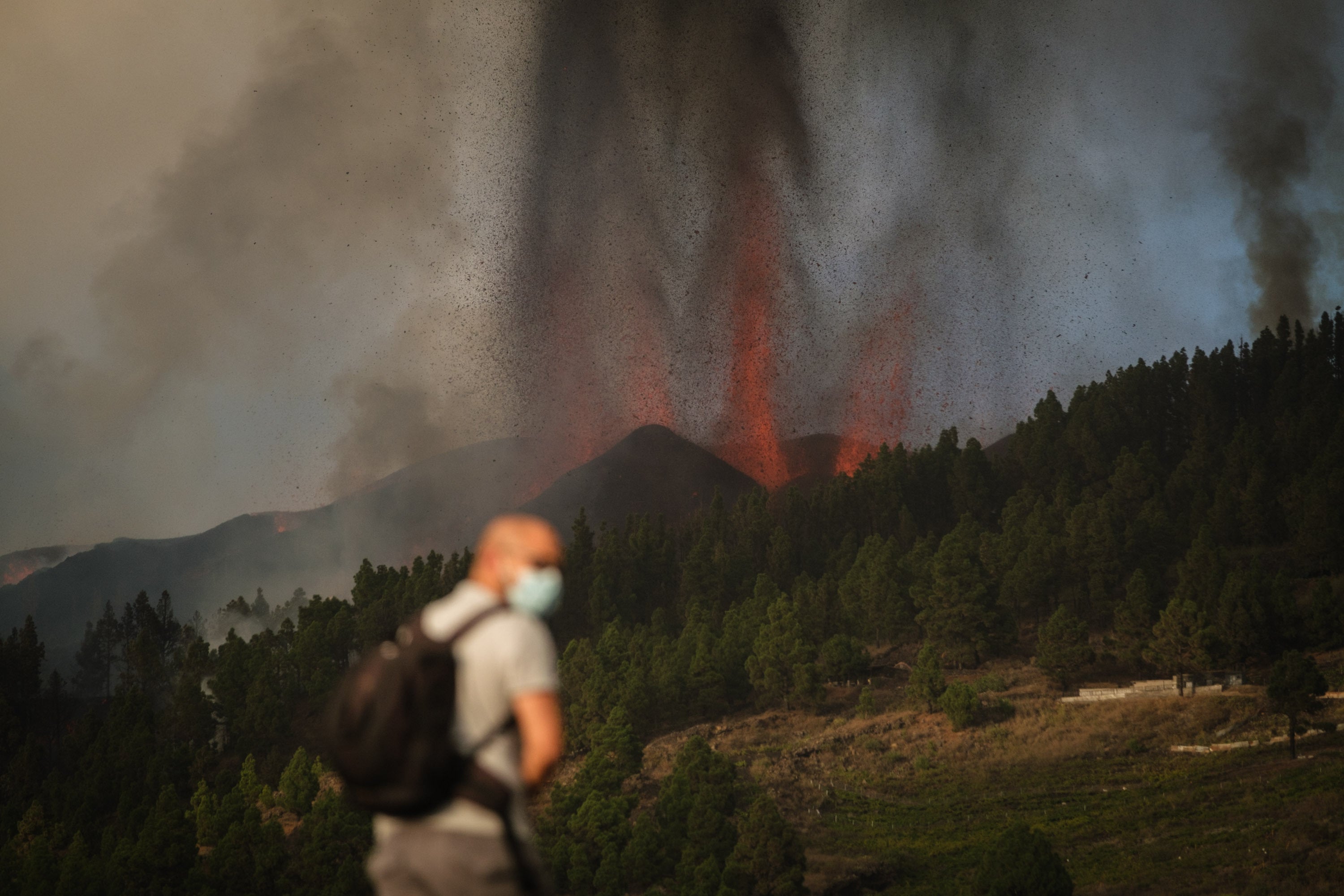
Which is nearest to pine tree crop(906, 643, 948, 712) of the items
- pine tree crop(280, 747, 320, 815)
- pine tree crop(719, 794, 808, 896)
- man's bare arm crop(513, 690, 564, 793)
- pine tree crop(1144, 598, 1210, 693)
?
pine tree crop(1144, 598, 1210, 693)

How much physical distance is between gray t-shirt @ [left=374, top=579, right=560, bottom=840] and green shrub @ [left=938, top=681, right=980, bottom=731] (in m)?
72.4

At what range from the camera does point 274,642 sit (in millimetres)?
104562

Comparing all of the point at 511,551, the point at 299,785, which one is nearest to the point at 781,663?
the point at 299,785

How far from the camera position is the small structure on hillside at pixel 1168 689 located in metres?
74.5

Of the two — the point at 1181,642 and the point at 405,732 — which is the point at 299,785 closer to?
the point at 1181,642

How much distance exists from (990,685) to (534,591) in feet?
268

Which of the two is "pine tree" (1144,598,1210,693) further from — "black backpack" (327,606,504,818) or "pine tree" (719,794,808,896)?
"black backpack" (327,606,504,818)

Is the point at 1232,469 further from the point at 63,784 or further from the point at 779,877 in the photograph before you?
the point at 63,784

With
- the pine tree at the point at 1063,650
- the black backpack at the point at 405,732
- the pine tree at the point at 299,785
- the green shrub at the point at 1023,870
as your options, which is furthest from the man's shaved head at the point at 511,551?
the pine tree at the point at 1063,650

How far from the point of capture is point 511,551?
187 inches

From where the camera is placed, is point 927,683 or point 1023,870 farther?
point 927,683

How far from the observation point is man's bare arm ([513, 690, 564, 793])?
436cm

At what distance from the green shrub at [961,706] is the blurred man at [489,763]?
72390 millimetres

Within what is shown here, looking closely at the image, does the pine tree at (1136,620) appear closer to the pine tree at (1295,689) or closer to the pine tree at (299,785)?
the pine tree at (1295,689)
